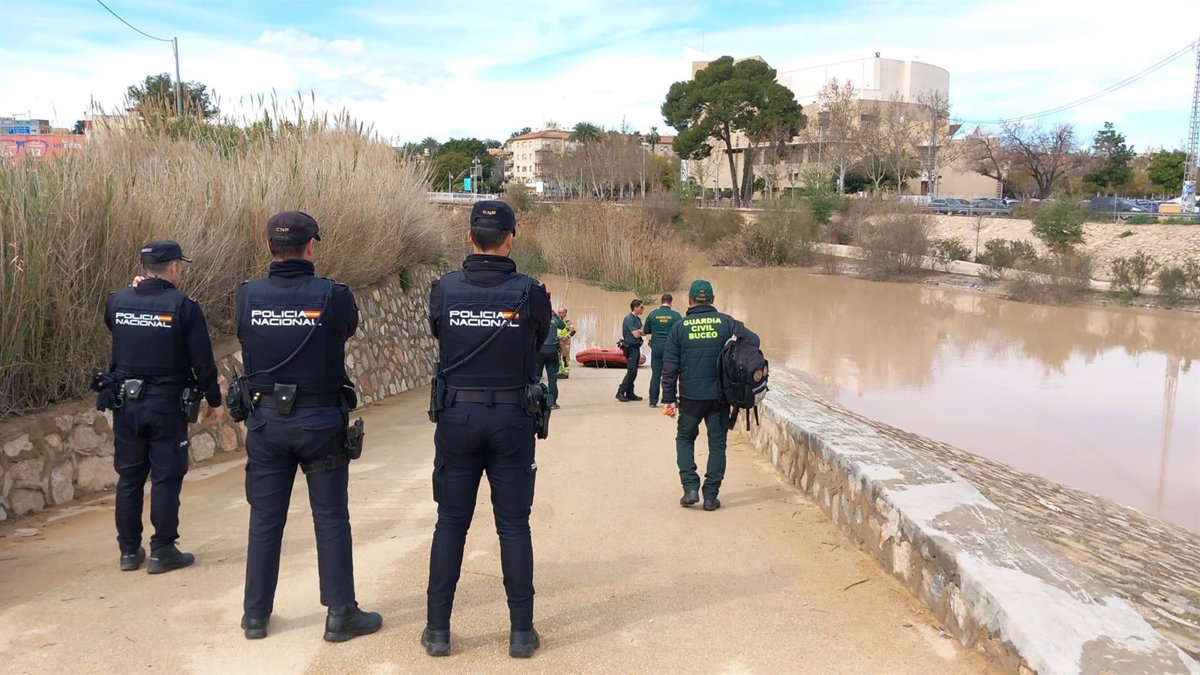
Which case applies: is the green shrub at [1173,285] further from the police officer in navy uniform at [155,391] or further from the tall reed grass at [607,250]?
the police officer in navy uniform at [155,391]

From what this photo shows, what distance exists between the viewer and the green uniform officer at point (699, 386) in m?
5.84

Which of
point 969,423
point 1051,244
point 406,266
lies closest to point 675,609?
point 406,266

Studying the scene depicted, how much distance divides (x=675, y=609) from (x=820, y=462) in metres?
2.20

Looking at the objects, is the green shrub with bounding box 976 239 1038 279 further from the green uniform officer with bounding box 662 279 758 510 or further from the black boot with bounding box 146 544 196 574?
the black boot with bounding box 146 544 196 574

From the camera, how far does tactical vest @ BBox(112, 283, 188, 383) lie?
4363mm

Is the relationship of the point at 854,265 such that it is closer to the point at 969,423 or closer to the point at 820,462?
the point at 969,423

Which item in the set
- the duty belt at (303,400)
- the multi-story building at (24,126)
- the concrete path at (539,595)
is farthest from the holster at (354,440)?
the multi-story building at (24,126)

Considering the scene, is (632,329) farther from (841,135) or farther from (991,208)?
(841,135)

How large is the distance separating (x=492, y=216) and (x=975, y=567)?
2.53m

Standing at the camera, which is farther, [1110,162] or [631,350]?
[1110,162]

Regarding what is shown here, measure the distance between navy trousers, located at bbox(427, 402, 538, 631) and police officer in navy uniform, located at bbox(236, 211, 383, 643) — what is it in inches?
18.4

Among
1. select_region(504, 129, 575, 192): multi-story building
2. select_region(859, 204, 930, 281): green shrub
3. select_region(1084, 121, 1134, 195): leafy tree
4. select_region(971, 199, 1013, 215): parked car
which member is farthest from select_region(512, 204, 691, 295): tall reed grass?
select_region(504, 129, 575, 192): multi-story building

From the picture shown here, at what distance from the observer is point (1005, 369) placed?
68.7 ft

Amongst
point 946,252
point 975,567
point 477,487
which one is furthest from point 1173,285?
point 477,487
